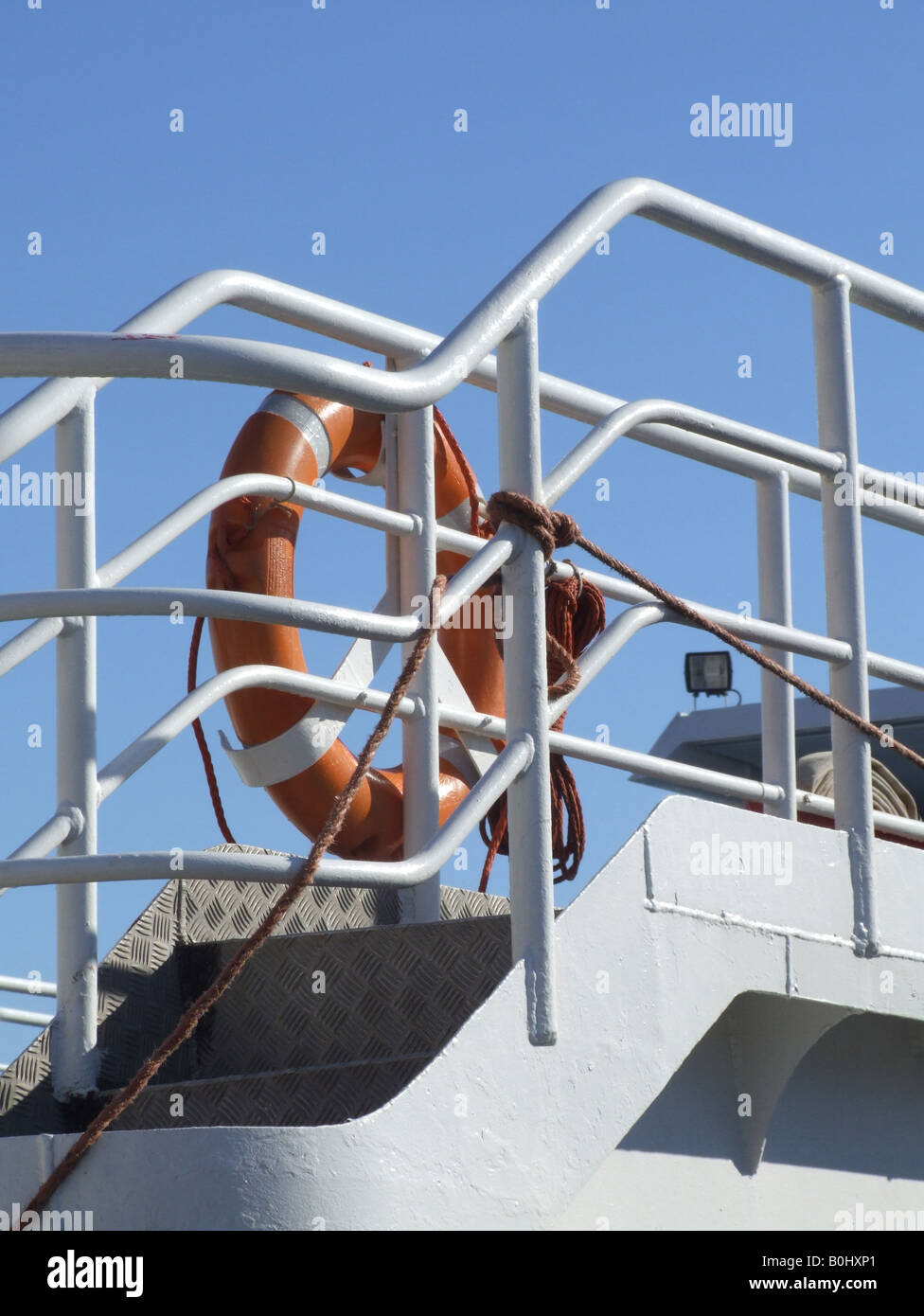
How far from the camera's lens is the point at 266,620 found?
2479mm

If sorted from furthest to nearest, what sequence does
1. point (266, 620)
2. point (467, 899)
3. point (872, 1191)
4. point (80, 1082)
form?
point (467, 899) < point (872, 1191) < point (80, 1082) < point (266, 620)

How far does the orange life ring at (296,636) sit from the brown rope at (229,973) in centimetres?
125

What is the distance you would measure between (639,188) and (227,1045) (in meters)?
1.73

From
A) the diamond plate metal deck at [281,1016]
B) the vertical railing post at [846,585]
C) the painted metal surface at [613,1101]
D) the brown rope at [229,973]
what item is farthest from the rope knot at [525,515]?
the vertical railing post at [846,585]

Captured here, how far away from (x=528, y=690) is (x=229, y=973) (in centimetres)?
64

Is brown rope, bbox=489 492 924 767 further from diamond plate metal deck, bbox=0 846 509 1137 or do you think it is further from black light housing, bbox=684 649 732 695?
black light housing, bbox=684 649 732 695

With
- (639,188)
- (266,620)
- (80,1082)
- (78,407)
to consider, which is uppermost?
(639,188)

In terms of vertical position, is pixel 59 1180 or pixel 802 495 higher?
pixel 802 495

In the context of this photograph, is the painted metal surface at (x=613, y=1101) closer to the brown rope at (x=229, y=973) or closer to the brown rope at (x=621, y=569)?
the brown rope at (x=229, y=973)

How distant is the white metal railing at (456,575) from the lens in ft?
A: 7.77

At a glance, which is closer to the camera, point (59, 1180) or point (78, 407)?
point (59, 1180)

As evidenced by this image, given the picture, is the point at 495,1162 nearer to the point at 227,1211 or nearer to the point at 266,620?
the point at 227,1211

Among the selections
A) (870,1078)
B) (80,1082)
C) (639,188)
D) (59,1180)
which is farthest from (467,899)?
(59,1180)

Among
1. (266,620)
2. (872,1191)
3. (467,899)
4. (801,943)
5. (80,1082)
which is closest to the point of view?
(266,620)
